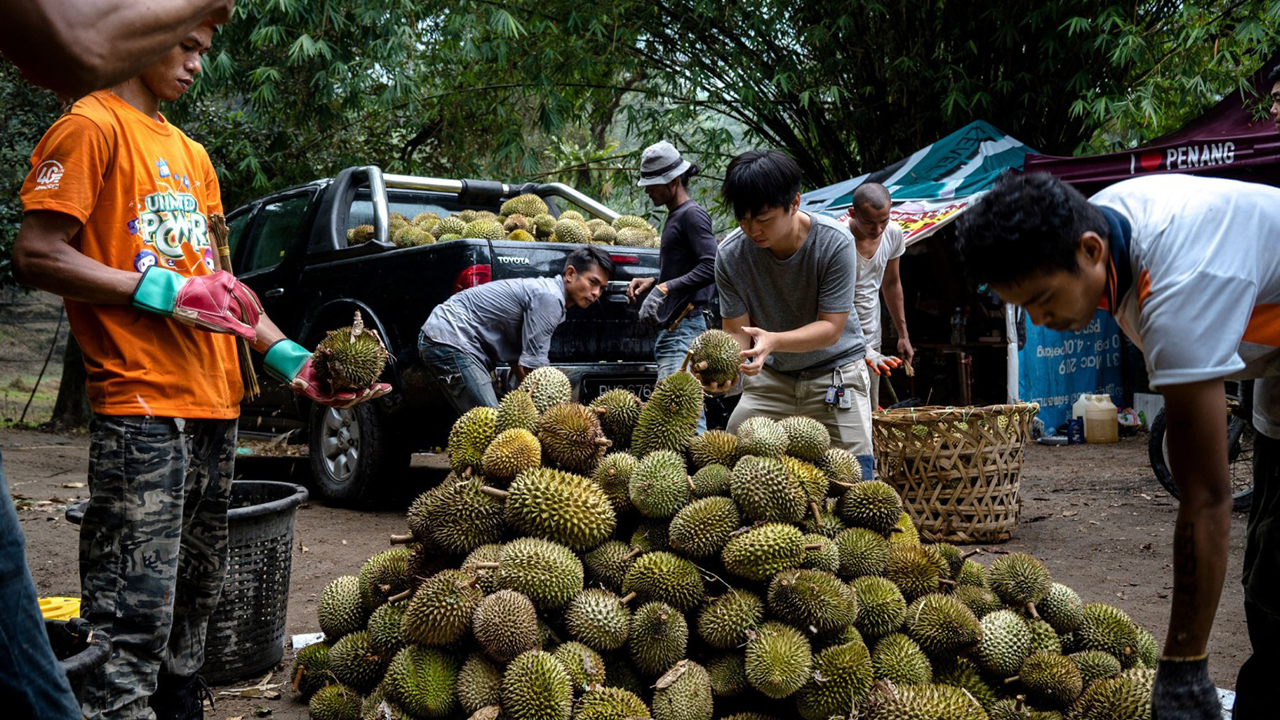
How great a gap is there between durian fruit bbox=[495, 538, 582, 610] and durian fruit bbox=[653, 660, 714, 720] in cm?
38

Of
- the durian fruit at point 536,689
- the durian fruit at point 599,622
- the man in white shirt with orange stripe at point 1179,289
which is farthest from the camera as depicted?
the durian fruit at point 599,622

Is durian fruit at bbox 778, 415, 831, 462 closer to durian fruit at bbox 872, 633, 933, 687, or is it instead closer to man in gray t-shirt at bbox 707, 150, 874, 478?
man in gray t-shirt at bbox 707, 150, 874, 478

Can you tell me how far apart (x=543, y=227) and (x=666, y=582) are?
450cm

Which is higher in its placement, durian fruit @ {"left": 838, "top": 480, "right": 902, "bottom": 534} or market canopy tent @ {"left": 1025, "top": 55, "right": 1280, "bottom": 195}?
market canopy tent @ {"left": 1025, "top": 55, "right": 1280, "bottom": 195}

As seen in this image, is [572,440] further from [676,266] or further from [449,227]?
[449,227]

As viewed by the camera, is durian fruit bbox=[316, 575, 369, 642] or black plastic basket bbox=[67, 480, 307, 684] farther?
black plastic basket bbox=[67, 480, 307, 684]

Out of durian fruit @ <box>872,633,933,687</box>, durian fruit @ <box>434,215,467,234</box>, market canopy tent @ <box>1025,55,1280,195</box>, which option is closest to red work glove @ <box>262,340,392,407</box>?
durian fruit @ <box>872,633,933,687</box>

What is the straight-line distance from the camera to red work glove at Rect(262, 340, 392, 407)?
2852 mm

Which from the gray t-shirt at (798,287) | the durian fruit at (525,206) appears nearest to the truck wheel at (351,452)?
the durian fruit at (525,206)

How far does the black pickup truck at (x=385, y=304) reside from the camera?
233 inches

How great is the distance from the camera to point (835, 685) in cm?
272

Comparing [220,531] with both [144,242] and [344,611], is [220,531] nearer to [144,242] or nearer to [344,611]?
[344,611]

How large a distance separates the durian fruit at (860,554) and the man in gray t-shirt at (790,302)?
2.37 feet

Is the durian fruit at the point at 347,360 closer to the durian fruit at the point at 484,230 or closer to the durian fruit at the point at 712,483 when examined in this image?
the durian fruit at the point at 712,483
